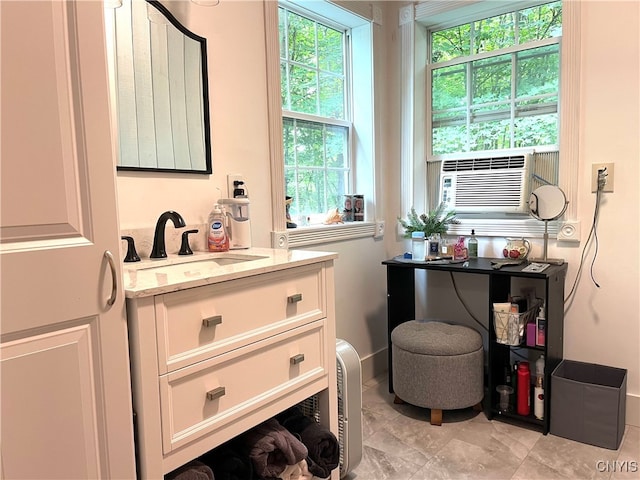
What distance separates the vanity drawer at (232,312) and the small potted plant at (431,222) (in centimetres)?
118

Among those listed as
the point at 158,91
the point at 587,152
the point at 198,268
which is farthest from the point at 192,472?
the point at 587,152

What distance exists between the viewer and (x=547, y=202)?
7.53ft

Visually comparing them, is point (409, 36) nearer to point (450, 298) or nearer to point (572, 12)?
point (572, 12)

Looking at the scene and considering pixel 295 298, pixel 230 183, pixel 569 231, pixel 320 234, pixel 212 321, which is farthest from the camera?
pixel 320 234

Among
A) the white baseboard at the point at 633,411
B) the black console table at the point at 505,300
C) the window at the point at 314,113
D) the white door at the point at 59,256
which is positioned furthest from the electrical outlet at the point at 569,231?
the white door at the point at 59,256

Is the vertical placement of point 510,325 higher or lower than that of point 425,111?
lower

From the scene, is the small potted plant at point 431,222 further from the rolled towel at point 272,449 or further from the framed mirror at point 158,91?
the rolled towel at point 272,449

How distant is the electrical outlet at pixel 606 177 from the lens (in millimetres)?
2174

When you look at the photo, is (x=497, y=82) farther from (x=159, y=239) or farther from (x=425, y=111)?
(x=159, y=239)

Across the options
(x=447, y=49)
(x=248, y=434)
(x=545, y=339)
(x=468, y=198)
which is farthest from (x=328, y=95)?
(x=248, y=434)

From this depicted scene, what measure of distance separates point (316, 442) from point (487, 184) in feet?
5.64

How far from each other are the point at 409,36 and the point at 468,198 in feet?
3.39

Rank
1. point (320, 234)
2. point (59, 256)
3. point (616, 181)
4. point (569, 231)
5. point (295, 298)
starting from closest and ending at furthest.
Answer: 1. point (59, 256)
2. point (295, 298)
3. point (616, 181)
4. point (569, 231)
5. point (320, 234)

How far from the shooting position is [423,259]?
2.54 metres
